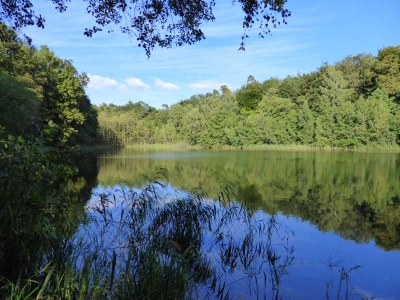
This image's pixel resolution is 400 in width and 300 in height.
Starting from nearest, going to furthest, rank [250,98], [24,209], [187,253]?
[24,209], [187,253], [250,98]

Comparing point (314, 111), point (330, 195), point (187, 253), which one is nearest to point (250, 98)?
point (314, 111)

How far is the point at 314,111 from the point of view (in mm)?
50031

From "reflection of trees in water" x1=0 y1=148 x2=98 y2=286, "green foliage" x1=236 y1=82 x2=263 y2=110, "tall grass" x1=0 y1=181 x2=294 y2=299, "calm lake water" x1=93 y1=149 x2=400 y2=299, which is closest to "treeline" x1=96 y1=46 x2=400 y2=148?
"green foliage" x1=236 y1=82 x2=263 y2=110

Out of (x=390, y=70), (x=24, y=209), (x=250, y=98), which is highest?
Result: (x=390, y=70)

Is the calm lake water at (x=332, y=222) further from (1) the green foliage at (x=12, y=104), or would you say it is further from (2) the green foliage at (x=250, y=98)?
(2) the green foliage at (x=250, y=98)

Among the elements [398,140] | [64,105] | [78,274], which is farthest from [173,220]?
[398,140]

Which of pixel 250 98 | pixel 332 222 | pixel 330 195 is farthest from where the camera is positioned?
pixel 250 98

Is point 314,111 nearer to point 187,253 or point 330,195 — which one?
point 330,195

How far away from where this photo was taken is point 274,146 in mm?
50094

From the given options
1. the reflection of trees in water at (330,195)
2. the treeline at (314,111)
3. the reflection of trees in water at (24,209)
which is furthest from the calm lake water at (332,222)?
the treeline at (314,111)

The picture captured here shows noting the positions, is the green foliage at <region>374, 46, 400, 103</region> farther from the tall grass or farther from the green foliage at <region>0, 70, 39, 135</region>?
the tall grass

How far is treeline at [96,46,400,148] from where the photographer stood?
41906 mm

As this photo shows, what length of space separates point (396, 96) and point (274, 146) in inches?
661

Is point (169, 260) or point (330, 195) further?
point (330, 195)
